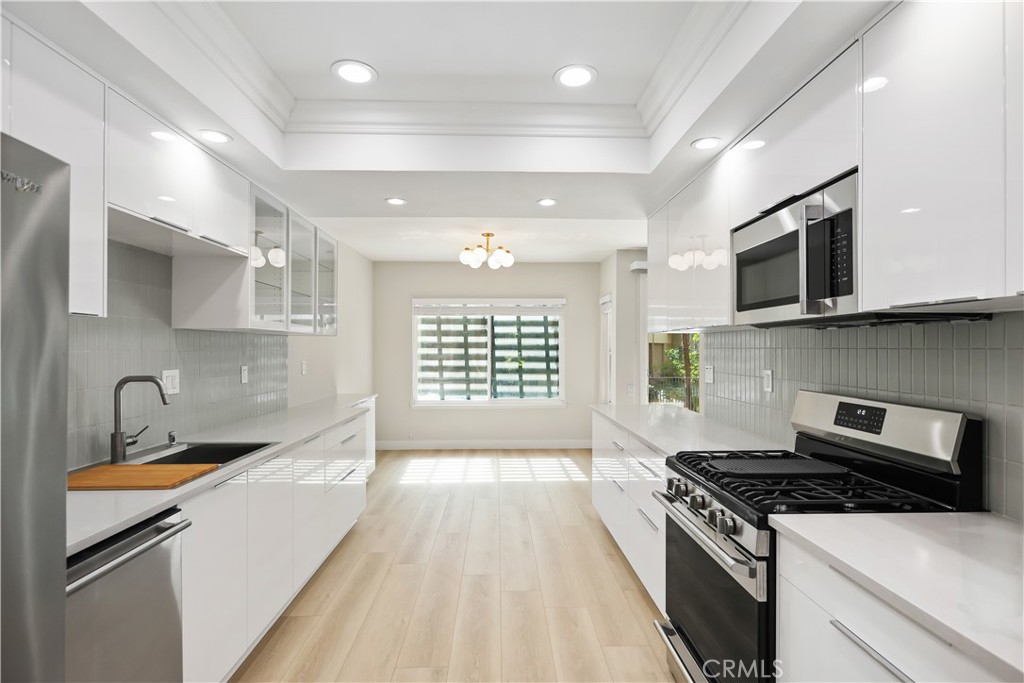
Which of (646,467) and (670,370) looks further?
(670,370)

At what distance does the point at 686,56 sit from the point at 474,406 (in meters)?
5.31

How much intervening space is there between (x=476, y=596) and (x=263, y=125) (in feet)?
8.35

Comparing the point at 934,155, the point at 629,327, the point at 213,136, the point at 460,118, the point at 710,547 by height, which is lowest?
the point at 710,547

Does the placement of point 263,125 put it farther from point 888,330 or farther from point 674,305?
point 888,330

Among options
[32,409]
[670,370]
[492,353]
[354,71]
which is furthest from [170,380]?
[670,370]

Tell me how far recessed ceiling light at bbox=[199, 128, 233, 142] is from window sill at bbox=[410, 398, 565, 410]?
4.81m

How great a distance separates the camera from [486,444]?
6711mm

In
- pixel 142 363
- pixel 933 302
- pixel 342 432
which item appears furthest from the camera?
pixel 342 432

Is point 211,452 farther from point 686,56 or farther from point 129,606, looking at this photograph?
point 686,56

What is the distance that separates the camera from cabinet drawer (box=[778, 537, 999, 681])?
84 cm

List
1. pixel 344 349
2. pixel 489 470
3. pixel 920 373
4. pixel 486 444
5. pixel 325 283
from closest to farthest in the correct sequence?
1. pixel 920 373
2. pixel 325 283
3. pixel 344 349
4. pixel 489 470
5. pixel 486 444

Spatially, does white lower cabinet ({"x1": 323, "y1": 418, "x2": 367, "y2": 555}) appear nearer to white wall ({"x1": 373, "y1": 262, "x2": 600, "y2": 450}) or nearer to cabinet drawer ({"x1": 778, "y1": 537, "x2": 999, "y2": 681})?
cabinet drawer ({"x1": 778, "y1": 537, "x2": 999, "y2": 681})

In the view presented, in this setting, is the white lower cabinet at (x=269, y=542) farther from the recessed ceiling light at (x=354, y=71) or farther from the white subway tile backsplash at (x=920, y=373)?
the white subway tile backsplash at (x=920, y=373)

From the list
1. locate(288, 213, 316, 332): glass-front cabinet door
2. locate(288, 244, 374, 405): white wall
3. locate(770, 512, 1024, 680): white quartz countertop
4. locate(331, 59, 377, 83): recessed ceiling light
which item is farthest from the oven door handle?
locate(288, 244, 374, 405): white wall
